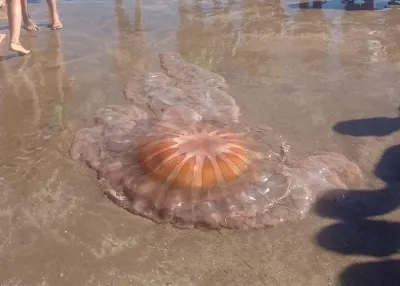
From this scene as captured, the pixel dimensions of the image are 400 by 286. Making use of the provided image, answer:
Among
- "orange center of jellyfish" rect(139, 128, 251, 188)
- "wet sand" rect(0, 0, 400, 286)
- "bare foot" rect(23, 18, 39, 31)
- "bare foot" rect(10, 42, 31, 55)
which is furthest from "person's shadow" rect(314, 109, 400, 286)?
"bare foot" rect(23, 18, 39, 31)

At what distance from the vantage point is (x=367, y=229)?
10.4ft

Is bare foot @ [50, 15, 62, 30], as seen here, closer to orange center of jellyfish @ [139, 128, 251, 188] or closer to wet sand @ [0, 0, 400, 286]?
wet sand @ [0, 0, 400, 286]

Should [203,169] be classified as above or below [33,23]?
below

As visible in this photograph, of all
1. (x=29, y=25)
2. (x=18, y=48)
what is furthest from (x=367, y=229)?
(x=29, y=25)

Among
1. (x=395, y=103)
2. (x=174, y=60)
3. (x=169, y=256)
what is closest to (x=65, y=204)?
(x=169, y=256)

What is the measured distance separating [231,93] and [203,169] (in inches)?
75.3

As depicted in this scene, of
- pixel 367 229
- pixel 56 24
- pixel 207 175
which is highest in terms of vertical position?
pixel 56 24

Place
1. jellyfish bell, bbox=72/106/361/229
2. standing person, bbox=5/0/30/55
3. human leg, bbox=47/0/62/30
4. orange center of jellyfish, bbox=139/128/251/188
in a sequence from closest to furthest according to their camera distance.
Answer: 1. jellyfish bell, bbox=72/106/361/229
2. orange center of jellyfish, bbox=139/128/251/188
3. standing person, bbox=5/0/30/55
4. human leg, bbox=47/0/62/30

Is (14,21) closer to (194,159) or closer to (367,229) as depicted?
(194,159)

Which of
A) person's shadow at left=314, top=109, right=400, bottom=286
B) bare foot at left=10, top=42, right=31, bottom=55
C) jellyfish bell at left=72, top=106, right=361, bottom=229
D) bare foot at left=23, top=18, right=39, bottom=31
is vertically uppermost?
bare foot at left=23, top=18, right=39, bottom=31

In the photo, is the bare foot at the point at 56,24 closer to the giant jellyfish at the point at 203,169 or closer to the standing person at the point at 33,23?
the standing person at the point at 33,23

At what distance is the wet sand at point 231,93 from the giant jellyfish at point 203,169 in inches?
5.0

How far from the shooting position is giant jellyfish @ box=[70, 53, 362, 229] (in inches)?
130

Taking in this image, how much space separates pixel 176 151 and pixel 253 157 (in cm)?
65
